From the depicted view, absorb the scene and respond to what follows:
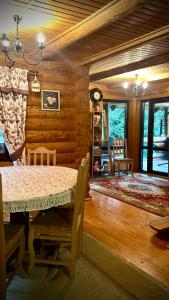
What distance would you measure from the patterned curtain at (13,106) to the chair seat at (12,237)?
1.89 m

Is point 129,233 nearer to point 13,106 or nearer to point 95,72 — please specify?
point 13,106

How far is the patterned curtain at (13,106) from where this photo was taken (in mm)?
3630

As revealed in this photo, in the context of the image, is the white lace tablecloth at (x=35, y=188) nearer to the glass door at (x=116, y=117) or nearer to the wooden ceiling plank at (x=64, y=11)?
the wooden ceiling plank at (x=64, y=11)

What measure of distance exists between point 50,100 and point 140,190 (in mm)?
2461

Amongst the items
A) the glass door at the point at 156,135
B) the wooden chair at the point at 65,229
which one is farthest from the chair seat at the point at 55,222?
the glass door at the point at 156,135

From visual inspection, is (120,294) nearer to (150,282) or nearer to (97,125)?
(150,282)

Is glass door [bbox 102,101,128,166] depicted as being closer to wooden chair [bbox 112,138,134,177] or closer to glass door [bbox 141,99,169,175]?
wooden chair [bbox 112,138,134,177]

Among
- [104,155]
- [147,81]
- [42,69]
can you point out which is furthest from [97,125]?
[42,69]

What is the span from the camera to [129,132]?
23.8ft

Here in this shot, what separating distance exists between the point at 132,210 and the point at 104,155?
3.06 metres

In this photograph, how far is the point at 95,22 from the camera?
2.50 metres

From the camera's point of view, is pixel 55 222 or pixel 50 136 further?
pixel 50 136

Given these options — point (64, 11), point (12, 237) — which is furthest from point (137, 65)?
point (12, 237)

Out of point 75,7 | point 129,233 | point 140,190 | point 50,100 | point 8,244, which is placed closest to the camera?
point 8,244
